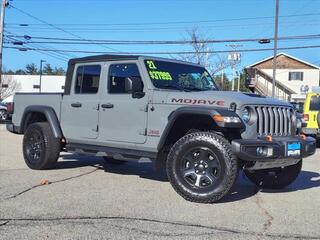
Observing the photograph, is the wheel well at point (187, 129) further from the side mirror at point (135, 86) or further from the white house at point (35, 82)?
the white house at point (35, 82)

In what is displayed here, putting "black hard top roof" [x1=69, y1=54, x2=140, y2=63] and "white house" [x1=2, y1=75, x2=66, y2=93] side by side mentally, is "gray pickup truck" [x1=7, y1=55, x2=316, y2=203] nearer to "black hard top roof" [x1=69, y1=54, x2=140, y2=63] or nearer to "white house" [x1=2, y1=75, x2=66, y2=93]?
"black hard top roof" [x1=69, y1=54, x2=140, y2=63]

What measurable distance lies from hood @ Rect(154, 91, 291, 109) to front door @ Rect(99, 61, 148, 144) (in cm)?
50

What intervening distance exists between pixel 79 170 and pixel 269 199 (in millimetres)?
3848

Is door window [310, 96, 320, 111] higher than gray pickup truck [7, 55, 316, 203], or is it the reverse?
door window [310, 96, 320, 111]

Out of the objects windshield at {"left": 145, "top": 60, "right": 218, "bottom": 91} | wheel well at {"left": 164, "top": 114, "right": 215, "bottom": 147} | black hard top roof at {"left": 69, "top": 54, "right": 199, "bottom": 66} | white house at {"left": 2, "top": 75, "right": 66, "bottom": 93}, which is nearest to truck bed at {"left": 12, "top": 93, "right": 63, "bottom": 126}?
black hard top roof at {"left": 69, "top": 54, "right": 199, "bottom": 66}

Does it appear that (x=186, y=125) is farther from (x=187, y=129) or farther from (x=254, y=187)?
(x=254, y=187)

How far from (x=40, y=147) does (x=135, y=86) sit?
2.75 m

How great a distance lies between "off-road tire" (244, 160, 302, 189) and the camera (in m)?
8.55

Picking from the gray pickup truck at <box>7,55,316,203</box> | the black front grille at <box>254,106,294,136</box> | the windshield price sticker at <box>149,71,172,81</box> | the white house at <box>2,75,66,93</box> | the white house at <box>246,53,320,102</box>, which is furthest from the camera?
the white house at <box>2,75,66,93</box>

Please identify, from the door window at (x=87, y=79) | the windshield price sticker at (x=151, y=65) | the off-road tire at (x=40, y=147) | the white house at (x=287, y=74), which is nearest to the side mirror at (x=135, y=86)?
the windshield price sticker at (x=151, y=65)

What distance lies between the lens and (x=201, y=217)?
630cm

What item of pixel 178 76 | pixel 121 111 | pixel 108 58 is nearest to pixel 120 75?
pixel 108 58

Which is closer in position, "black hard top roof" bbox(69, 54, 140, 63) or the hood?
the hood

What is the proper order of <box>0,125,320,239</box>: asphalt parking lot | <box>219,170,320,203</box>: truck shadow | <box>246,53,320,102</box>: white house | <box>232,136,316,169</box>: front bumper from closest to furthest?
<box>0,125,320,239</box>: asphalt parking lot → <box>232,136,316,169</box>: front bumper → <box>219,170,320,203</box>: truck shadow → <box>246,53,320,102</box>: white house
